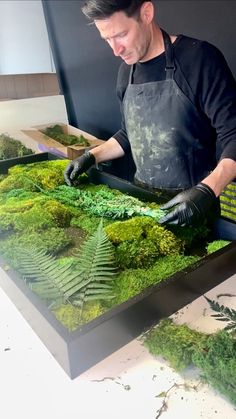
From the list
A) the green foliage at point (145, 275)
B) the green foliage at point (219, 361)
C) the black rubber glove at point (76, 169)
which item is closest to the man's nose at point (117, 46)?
the black rubber glove at point (76, 169)

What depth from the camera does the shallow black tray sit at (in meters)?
0.67

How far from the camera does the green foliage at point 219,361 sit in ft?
1.86

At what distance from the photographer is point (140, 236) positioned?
104 centimetres

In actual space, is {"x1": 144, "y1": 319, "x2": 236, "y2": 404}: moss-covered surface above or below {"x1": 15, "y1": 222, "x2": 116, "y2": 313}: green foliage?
below

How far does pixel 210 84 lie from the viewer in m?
1.27

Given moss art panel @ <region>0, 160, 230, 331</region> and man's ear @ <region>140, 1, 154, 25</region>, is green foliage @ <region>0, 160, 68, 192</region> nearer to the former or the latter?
moss art panel @ <region>0, 160, 230, 331</region>

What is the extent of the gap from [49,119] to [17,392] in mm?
2968

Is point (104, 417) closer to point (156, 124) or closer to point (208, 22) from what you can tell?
point (156, 124)

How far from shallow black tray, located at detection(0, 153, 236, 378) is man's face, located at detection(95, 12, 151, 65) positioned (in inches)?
36.5

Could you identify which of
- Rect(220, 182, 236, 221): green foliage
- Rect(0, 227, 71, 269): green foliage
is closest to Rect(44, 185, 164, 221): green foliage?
Rect(0, 227, 71, 269): green foliage

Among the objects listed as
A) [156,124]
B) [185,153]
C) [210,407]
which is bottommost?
[210,407]

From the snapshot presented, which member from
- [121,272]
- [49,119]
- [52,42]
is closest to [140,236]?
[121,272]

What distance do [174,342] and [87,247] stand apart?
360 millimetres

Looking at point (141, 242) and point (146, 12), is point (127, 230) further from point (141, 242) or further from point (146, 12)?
point (146, 12)
